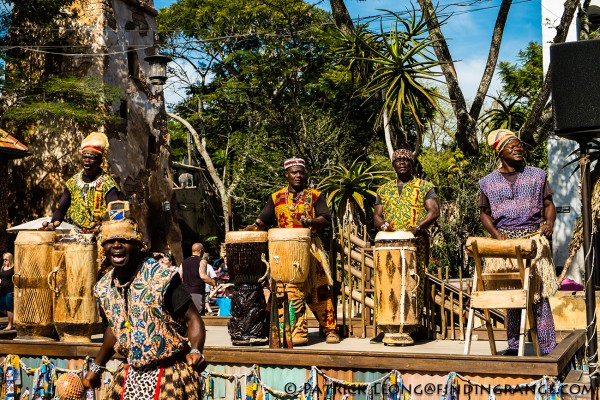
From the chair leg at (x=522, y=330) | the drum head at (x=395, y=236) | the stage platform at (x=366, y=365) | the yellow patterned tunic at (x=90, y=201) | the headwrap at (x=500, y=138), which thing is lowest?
the stage platform at (x=366, y=365)

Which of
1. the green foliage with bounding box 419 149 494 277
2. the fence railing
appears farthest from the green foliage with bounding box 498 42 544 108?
the fence railing

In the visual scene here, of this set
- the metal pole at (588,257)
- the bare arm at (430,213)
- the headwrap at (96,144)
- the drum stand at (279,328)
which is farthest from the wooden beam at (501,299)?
the headwrap at (96,144)

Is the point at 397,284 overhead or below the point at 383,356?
overhead

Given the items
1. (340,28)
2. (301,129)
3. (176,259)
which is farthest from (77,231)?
(176,259)

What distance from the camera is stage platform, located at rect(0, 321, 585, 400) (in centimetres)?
633

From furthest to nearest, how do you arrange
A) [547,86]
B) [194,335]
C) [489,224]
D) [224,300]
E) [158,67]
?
[158,67], [224,300], [547,86], [489,224], [194,335]

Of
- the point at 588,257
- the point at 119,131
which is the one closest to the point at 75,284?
the point at 588,257

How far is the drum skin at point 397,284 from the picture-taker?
7816 mm

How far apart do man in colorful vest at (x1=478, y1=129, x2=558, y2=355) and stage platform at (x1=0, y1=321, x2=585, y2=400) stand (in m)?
0.25

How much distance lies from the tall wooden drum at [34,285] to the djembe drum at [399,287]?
9.97 feet

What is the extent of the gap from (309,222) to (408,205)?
0.98m

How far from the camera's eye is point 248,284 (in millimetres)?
8070

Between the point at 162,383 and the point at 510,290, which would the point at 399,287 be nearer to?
the point at 510,290

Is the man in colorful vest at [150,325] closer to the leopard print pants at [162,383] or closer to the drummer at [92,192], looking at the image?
the leopard print pants at [162,383]
